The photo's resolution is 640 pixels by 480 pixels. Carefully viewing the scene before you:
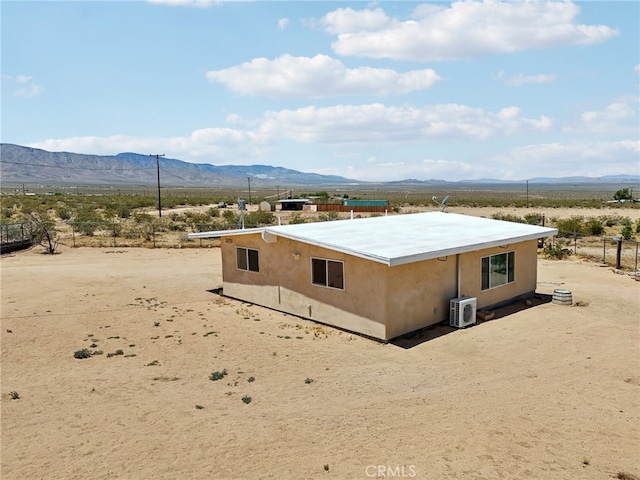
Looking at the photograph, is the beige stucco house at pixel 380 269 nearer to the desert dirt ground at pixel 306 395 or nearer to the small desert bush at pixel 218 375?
the desert dirt ground at pixel 306 395

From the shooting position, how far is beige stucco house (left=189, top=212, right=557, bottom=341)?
13.8 metres

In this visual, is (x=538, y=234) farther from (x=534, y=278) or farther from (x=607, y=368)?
(x=607, y=368)

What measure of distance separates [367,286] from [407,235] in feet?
10.6

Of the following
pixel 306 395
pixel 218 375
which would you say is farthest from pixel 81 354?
pixel 306 395

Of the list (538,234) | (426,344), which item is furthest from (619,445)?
(538,234)

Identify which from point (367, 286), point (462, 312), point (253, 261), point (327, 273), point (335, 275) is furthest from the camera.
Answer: point (253, 261)

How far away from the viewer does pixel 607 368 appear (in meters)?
11.7

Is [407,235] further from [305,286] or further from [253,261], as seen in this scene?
[253,261]

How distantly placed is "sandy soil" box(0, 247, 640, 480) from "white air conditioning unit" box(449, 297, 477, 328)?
0.35m

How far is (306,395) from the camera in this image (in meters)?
10.3

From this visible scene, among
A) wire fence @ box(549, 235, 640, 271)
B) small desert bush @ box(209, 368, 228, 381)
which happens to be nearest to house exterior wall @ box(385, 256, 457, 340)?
small desert bush @ box(209, 368, 228, 381)
